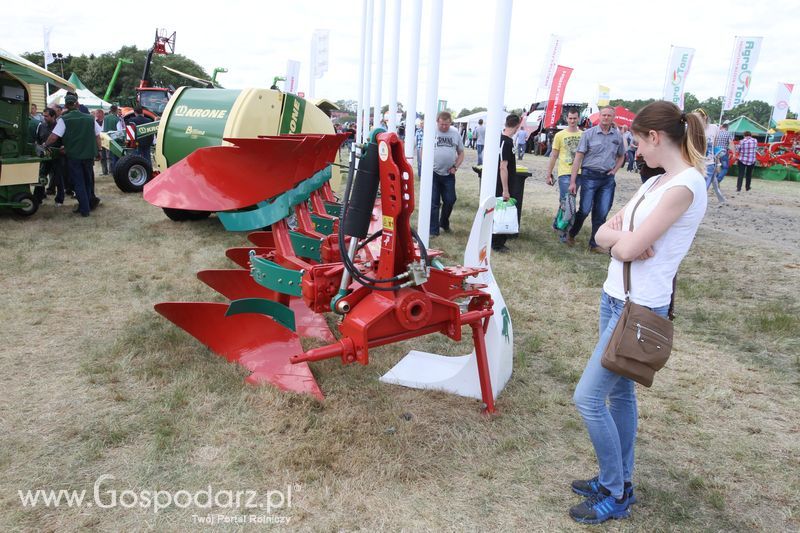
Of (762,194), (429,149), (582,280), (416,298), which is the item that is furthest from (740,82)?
(416,298)

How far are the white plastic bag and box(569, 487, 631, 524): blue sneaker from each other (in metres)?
4.35

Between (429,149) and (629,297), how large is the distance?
2172 millimetres

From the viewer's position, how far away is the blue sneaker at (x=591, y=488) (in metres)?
2.37

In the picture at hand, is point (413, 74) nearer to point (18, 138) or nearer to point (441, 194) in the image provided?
point (441, 194)

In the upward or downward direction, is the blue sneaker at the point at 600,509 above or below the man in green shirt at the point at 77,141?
below

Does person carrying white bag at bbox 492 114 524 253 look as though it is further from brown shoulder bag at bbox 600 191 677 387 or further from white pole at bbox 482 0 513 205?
brown shoulder bag at bbox 600 191 677 387

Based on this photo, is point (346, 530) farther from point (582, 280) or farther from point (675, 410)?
point (582, 280)

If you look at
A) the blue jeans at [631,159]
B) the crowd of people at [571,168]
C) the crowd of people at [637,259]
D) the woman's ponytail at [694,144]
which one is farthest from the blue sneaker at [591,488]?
the blue jeans at [631,159]

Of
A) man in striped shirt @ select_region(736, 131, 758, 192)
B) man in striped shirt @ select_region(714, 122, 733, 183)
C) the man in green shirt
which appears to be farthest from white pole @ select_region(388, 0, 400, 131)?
man in striped shirt @ select_region(736, 131, 758, 192)

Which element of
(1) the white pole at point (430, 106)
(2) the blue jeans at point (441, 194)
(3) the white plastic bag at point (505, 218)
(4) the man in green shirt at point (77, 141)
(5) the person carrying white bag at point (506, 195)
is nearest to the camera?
(1) the white pole at point (430, 106)

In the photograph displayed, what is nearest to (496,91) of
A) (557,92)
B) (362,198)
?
(362,198)

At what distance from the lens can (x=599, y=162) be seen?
632 cm

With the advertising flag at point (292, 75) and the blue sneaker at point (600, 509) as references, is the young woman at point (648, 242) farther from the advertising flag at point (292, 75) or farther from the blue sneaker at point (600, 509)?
the advertising flag at point (292, 75)

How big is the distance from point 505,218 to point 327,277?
13.3ft
